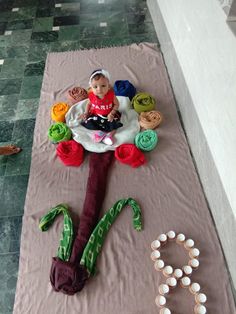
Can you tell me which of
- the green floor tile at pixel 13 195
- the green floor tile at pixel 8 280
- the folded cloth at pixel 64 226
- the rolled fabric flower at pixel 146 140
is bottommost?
the green floor tile at pixel 8 280

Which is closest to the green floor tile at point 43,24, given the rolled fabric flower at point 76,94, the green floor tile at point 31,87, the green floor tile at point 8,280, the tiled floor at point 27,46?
the tiled floor at point 27,46

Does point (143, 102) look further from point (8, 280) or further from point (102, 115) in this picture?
point (8, 280)

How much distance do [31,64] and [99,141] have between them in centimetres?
118

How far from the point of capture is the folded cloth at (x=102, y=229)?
1.61m

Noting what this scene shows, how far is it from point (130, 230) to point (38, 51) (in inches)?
75.5

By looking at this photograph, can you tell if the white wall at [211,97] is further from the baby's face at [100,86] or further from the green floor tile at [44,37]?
the green floor tile at [44,37]

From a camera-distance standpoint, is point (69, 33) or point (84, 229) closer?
point (84, 229)

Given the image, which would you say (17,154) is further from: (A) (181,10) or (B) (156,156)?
(A) (181,10)

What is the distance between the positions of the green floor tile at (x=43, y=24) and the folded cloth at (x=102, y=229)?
2071mm

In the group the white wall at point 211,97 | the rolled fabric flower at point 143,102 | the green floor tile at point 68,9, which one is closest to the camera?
the white wall at point 211,97

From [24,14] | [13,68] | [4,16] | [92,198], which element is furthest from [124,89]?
[4,16]

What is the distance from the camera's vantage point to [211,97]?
164cm

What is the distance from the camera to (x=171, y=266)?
1.61 metres

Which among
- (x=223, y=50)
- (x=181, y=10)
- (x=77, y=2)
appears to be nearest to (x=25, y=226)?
(x=223, y=50)
